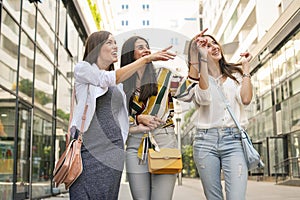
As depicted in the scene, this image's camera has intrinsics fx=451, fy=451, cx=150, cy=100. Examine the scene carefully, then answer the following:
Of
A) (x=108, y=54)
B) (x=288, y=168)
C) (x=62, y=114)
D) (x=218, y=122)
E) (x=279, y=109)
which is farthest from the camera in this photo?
(x=279, y=109)

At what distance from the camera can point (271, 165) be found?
20984 millimetres

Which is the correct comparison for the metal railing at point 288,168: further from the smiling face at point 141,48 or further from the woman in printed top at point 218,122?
the smiling face at point 141,48

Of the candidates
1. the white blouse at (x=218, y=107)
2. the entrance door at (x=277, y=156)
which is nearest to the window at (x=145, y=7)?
the white blouse at (x=218, y=107)

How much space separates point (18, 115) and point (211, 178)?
7264 mm

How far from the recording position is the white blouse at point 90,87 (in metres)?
2.24

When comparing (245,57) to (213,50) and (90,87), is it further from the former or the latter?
(90,87)

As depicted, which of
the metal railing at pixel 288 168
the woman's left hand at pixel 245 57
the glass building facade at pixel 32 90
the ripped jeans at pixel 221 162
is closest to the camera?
the ripped jeans at pixel 221 162

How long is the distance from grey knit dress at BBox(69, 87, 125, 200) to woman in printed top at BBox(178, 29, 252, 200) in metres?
0.54

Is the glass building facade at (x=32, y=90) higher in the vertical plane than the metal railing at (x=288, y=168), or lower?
higher

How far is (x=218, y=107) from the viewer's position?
105 inches

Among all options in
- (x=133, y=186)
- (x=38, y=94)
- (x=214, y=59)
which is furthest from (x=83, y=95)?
(x=38, y=94)

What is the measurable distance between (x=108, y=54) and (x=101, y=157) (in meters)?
0.54

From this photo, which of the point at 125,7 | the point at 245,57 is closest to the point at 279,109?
the point at 245,57

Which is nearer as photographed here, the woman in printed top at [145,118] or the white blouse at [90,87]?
the white blouse at [90,87]
